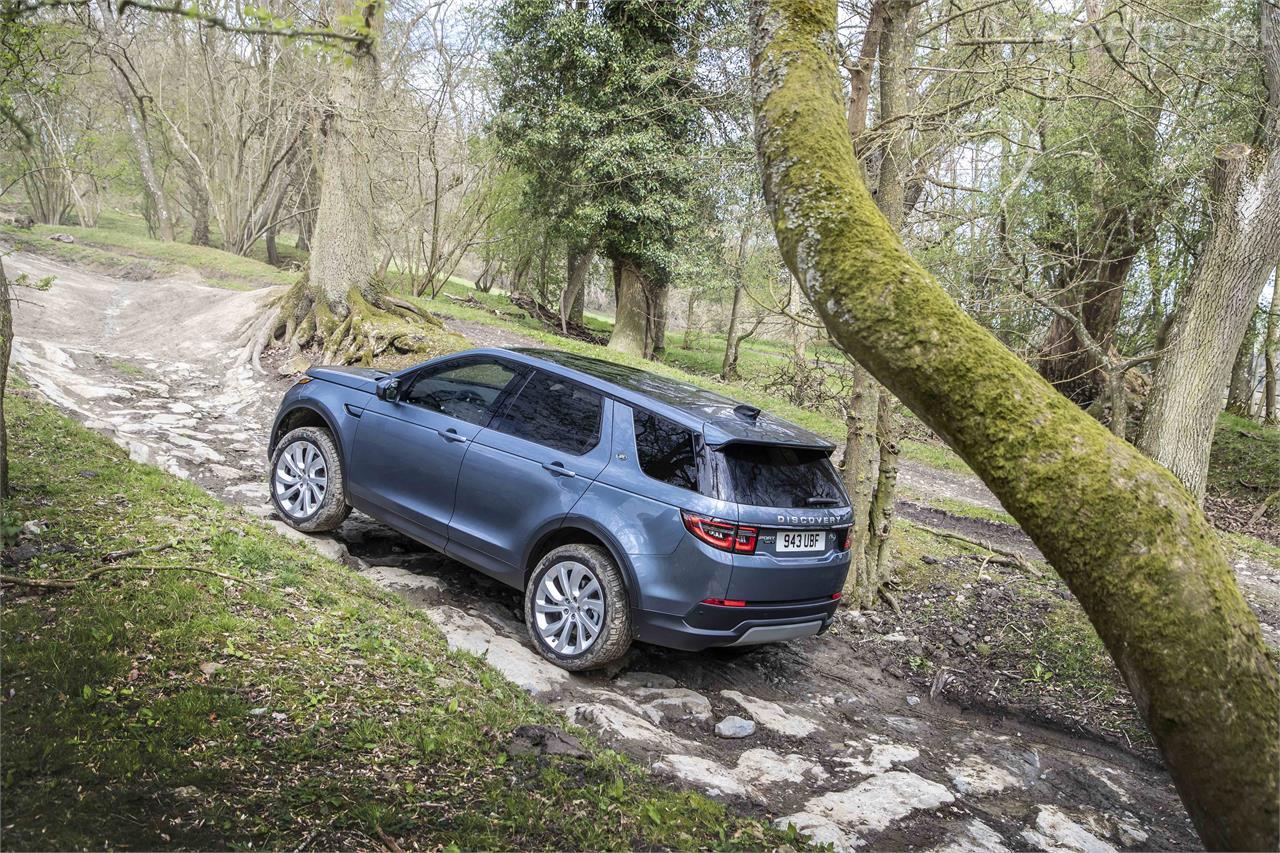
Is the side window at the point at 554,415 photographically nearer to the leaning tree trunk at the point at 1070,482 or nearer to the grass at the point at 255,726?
the grass at the point at 255,726

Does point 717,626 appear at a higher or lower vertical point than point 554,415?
lower

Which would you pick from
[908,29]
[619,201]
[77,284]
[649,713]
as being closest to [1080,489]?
[649,713]

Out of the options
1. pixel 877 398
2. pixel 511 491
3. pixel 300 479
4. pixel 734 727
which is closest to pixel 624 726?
pixel 734 727

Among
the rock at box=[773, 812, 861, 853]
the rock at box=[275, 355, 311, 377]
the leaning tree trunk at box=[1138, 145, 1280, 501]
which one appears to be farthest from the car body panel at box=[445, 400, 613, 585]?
the leaning tree trunk at box=[1138, 145, 1280, 501]

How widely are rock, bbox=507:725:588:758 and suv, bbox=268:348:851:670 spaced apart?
1034mm

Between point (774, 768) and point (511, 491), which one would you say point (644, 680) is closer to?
point (774, 768)

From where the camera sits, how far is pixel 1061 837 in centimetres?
373

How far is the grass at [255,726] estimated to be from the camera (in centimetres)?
250

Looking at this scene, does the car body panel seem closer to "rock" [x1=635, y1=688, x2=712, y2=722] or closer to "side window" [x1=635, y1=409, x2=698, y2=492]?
"side window" [x1=635, y1=409, x2=698, y2=492]

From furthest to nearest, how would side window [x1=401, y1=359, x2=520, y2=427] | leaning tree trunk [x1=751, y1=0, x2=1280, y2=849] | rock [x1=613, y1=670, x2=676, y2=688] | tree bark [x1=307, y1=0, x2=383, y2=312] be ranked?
tree bark [x1=307, y1=0, x2=383, y2=312] → side window [x1=401, y1=359, x2=520, y2=427] → rock [x1=613, y1=670, x2=676, y2=688] → leaning tree trunk [x1=751, y1=0, x2=1280, y2=849]

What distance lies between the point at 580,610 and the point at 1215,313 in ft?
28.8

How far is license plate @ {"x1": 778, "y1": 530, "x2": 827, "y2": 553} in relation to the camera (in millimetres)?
4605

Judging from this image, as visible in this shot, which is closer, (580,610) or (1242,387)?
(580,610)

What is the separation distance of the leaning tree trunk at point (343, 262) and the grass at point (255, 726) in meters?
7.85
